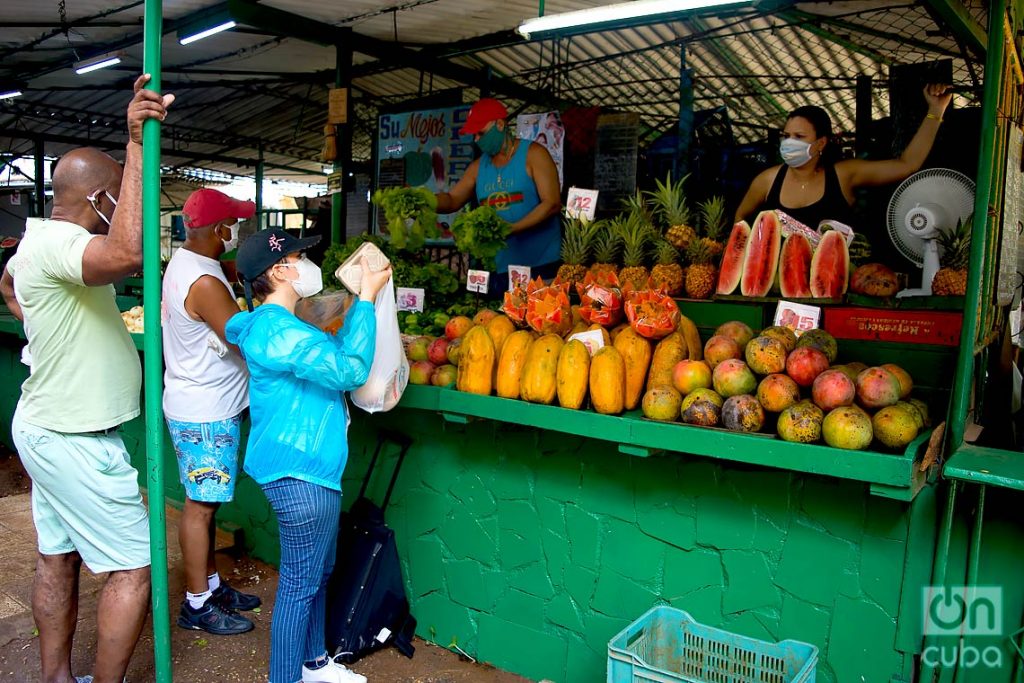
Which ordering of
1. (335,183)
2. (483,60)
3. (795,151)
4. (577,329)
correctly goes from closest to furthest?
(577,329), (795,151), (335,183), (483,60)

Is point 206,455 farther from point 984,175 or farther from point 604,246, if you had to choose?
point 984,175

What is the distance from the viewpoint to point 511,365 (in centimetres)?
320

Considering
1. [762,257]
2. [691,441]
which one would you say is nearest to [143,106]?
[691,441]

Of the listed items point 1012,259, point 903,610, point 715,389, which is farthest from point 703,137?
point 903,610

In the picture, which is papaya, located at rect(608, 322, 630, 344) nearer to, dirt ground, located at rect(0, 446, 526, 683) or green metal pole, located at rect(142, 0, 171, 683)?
dirt ground, located at rect(0, 446, 526, 683)

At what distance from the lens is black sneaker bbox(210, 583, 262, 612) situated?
3936mm

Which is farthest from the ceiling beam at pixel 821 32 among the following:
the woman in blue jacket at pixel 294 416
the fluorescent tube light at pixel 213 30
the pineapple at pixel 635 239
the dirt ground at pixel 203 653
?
the dirt ground at pixel 203 653

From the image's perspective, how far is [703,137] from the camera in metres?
7.04

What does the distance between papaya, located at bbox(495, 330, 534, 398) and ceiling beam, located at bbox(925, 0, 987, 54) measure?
6.61 feet

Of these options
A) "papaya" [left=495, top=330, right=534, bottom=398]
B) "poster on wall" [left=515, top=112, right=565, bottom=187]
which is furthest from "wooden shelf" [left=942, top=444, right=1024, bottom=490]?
"poster on wall" [left=515, top=112, right=565, bottom=187]

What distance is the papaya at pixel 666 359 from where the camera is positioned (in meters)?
2.95

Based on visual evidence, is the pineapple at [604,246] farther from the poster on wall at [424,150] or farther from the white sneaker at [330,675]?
the poster on wall at [424,150]

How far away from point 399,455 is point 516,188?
6.64 ft

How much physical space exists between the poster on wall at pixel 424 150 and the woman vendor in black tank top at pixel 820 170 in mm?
3397
